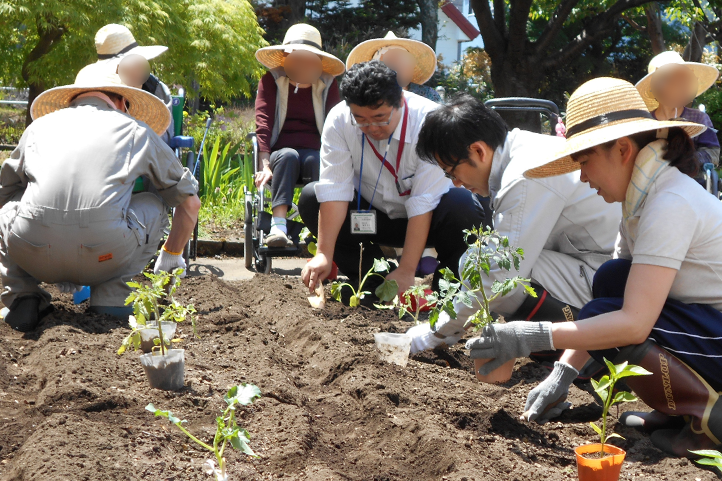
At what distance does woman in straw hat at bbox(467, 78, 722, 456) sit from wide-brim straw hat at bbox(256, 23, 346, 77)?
2.93 metres

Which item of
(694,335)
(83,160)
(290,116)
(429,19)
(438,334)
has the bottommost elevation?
(438,334)

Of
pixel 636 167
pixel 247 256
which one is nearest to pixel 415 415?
pixel 636 167

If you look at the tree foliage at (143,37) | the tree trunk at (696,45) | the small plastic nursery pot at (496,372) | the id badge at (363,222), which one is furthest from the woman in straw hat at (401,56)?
the tree trunk at (696,45)

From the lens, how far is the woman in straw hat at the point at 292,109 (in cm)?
485

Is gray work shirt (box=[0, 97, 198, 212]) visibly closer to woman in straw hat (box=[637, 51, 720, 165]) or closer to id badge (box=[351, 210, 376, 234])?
id badge (box=[351, 210, 376, 234])

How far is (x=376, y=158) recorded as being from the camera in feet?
12.2

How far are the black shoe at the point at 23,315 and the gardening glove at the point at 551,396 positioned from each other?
89.2 inches

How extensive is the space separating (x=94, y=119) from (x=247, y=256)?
94.2 inches

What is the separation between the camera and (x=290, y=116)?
5.11 metres

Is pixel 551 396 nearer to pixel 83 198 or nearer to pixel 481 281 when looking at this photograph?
pixel 481 281

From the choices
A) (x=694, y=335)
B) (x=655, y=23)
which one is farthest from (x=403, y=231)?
(x=655, y=23)

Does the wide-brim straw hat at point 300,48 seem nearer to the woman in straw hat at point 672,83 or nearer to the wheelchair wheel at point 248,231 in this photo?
the wheelchair wheel at point 248,231

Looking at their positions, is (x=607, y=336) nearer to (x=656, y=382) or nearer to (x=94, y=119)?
(x=656, y=382)

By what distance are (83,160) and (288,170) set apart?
6.11 ft
